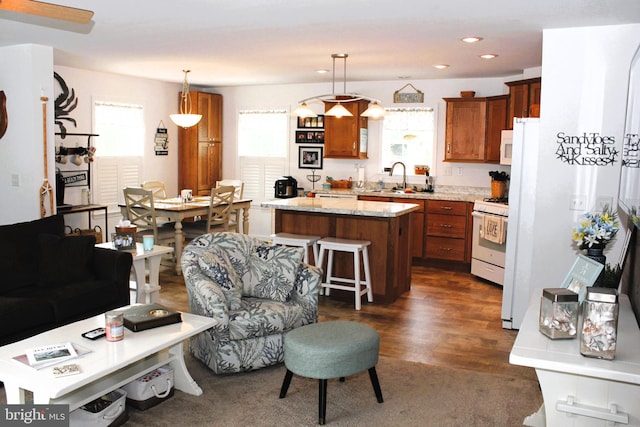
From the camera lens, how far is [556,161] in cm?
463

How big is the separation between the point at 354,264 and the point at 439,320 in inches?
37.4

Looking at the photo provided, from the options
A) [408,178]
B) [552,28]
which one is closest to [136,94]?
[408,178]

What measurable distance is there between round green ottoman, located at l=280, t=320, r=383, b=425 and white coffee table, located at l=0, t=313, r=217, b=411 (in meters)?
0.56

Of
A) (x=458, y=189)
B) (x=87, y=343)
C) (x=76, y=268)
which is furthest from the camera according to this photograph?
(x=458, y=189)

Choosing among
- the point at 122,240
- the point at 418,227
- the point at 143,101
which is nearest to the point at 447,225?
the point at 418,227

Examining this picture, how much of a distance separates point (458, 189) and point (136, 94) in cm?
460

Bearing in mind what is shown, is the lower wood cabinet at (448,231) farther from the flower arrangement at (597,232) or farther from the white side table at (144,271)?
the flower arrangement at (597,232)

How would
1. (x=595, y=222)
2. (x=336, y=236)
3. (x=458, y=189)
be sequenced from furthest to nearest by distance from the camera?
(x=458, y=189), (x=336, y=236), (x=595, y=222)

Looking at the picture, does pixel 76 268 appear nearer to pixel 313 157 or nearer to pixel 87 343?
pixel 87 343

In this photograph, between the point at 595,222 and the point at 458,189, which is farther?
the point at 458,189

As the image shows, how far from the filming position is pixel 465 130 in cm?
753

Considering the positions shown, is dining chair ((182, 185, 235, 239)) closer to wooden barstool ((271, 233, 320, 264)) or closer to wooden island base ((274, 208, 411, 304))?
wooden island base ((274, 208, 411, 304))

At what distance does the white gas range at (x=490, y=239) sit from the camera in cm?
624

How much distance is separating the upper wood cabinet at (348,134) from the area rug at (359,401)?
15.1ft
